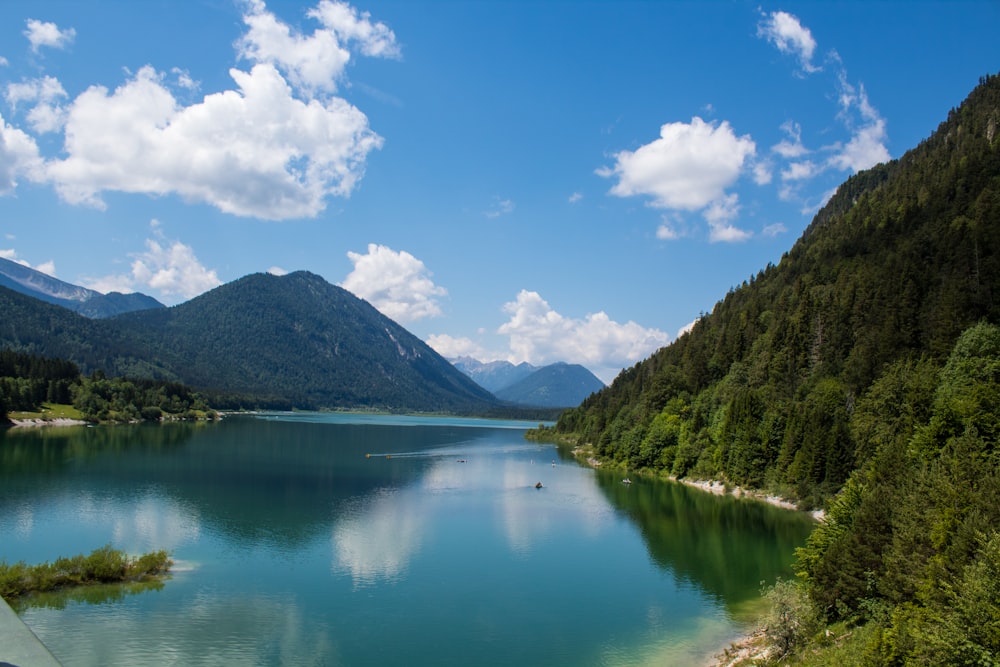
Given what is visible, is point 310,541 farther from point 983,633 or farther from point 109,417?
point 109,417

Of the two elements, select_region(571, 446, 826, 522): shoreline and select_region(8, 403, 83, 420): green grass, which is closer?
select_region(571, 446, 826, 522): shoreline

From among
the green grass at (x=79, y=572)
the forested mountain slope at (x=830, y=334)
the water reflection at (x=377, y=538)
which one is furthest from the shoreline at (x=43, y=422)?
the green grass at (x=79, y=572)

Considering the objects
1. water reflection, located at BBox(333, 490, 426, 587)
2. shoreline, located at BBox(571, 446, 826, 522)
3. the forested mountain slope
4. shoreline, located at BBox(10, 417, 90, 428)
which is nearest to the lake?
water reflection, located at BBox(333, 490, 426, 587)

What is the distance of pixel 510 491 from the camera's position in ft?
301

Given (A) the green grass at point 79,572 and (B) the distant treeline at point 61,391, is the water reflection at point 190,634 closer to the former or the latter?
(A) the green grass at point 79,572

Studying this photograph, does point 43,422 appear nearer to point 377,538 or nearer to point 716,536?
point 377,538

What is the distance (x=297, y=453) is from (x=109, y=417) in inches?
3159

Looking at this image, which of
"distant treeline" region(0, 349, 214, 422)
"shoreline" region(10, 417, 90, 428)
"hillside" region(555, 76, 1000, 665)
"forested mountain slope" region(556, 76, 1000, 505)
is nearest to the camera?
"hillside" region(555, 76, 1000, 665)

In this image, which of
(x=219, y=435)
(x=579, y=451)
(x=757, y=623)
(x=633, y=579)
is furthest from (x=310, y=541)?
(x=219, y=435)

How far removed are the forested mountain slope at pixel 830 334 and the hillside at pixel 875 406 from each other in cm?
30

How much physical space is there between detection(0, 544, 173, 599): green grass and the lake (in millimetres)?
1254

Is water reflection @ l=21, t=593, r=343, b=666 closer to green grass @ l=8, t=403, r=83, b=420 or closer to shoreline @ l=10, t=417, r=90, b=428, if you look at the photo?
shoreline @ l=10, t=417, r=90, b=428

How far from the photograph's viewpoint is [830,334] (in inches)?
3590

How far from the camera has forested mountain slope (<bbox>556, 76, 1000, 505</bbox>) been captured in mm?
72125
